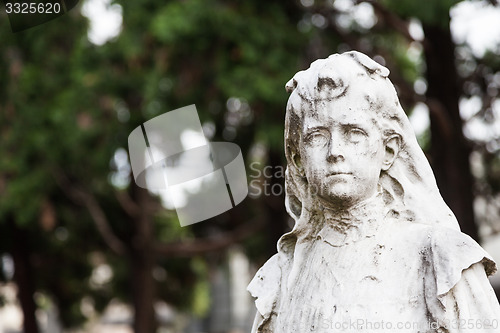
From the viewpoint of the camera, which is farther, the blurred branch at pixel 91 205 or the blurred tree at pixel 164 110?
the blurred branch at pixel 91 205

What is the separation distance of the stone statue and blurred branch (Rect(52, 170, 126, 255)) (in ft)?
39.4

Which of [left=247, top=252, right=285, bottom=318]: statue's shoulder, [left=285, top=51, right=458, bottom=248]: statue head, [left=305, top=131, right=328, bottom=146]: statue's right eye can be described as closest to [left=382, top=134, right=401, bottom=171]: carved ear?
[left=285, top=51, right=458, bottom=248]: statue head

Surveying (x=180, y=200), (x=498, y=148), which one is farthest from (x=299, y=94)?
(x=180, y=200)

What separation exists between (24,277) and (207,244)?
16.4 feet

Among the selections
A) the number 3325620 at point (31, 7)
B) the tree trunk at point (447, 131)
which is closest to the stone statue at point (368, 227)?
the tree trunk at point (447, 131)

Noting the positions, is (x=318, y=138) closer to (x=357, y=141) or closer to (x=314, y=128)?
(x=314, y=128)

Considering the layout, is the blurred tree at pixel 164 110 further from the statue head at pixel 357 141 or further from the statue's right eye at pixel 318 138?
the statue's right eye at pixel 318 138

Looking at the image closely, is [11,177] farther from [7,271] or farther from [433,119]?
[433,119]

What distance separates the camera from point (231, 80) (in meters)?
10.5

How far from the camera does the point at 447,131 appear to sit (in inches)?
420

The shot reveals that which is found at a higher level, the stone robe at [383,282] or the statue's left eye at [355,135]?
the statue's left eye at [355,135]

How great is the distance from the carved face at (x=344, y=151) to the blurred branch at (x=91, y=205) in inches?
478

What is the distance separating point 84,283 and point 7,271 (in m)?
1.91

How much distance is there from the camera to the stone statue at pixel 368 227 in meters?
3.00
